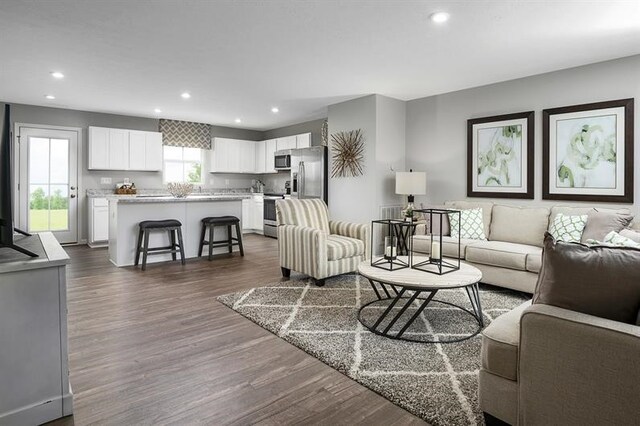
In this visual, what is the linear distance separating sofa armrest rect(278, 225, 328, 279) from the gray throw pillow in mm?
2505

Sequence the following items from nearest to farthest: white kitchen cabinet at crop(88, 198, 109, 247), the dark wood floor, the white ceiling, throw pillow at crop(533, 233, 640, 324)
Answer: throw pillow at crop(533, 233, 640, 324) → the dark wood floor → the white ceiling → white kitchen cabinet at crop(88, 198, 109, 247)

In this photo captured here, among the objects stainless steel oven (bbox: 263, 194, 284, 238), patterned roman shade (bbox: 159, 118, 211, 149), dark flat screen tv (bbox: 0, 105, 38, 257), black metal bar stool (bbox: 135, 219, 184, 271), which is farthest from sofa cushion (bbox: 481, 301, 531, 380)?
patterned roman shade (bbox: 159, 118, 211, 149)

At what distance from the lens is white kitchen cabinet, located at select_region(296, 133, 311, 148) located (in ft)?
23.7

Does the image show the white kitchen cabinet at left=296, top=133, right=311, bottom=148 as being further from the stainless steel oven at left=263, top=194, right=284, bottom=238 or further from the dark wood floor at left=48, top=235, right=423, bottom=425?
the dark wood floor at left=48, top=235, right=423, bottom=425

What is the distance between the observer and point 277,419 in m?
1.74

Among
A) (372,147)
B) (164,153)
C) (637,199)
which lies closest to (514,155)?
(637,199)

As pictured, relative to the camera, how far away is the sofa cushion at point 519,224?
3.98m

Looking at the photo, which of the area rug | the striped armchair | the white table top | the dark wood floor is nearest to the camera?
the dark wood floor

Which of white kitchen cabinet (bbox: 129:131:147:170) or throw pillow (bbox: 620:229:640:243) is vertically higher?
white kitchen cabinet (bbox: 129:131:147:170)

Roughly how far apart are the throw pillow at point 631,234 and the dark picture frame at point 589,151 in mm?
679

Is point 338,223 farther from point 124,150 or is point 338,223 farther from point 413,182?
point 124,150

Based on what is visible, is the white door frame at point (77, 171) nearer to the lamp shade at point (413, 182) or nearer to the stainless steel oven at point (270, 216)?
the stainless steel oven at point (270, 216)

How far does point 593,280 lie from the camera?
140 centimetres

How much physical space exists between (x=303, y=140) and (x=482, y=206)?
3.87m
